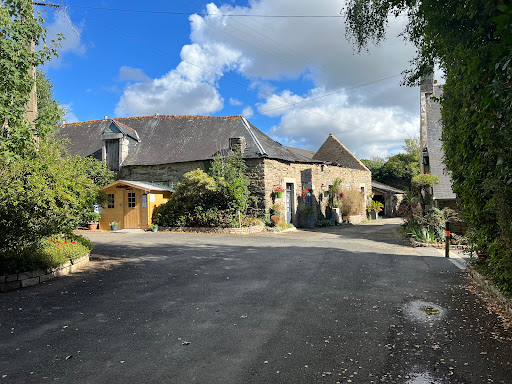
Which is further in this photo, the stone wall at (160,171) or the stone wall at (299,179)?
the stone wall at (160,171)

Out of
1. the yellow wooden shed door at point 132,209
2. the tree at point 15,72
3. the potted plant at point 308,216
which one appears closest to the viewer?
the tree at point 15,72

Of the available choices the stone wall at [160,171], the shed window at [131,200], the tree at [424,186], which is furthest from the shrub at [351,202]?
the shed window at [131,200]

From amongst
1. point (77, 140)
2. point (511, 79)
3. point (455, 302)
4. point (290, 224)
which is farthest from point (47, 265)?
point (77, 140)

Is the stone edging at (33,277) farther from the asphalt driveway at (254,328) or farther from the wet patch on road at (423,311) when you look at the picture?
the wet patch on road at (423,311)

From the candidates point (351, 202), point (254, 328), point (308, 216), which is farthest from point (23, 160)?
point (351, 202)

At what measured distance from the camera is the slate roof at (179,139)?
62.0 ft

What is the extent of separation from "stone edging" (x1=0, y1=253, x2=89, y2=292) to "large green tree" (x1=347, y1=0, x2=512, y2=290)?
7211mm

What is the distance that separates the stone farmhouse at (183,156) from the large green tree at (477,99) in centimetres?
1096

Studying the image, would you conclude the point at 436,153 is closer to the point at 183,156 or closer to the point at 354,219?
the point at 354,219

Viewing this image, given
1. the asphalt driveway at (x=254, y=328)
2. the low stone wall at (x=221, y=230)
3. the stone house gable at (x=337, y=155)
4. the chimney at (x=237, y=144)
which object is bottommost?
the asphalt driveway at (x=254, y=328)

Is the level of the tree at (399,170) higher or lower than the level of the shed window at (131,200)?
higher

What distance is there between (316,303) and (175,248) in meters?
6.63

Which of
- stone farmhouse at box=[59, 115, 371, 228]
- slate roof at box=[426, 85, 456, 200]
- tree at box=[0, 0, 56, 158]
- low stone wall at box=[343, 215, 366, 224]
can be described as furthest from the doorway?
tree at box=[0, 0, 56, 158]

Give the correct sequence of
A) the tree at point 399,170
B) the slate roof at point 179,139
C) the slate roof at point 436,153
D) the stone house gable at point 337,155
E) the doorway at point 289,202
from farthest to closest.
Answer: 1. the tree at point 399,170
2. the stone house gable at point 337,155
3. the doorway at point 289,202
4. the slate roof at point 179,139
5. the slate roof at point 436,153
